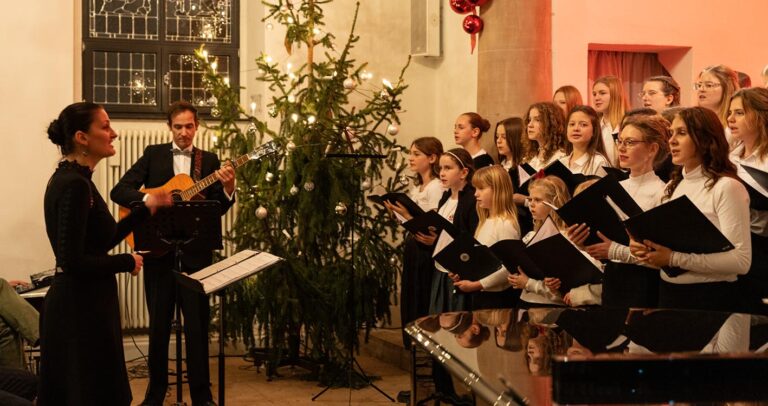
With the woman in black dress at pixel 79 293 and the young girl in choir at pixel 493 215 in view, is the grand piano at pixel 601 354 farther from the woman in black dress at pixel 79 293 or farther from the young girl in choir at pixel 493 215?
the young girl in choir at pixel 493 215

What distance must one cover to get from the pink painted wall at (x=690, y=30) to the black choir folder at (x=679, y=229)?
5.68 m

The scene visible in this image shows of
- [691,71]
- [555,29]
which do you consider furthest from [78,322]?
[691,71]

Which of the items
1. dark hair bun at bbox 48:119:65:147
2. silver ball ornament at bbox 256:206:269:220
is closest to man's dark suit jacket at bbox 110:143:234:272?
silver ball ornament at bbox 256:206:269:220

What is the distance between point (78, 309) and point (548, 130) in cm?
306

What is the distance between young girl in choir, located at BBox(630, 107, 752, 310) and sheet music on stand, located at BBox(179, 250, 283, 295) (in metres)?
1.79

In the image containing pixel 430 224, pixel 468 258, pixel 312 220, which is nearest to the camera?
pixel 468 258

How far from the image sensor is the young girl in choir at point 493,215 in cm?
565

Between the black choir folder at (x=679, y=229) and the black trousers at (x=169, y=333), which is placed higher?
the black choir folder at (x=679, y=229)

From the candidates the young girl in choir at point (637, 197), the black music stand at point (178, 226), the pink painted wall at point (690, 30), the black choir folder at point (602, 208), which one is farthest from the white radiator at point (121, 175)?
the black choir folder at point (602, 208)

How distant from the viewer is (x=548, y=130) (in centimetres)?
611

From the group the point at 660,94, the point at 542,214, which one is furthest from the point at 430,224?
the point at 660,94

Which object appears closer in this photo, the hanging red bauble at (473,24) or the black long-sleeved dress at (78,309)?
the black long-sleeved dress at (78,309)

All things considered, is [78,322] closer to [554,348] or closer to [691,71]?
[554,348]

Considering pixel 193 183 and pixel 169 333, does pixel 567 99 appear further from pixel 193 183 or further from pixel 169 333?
pixel 169 333
